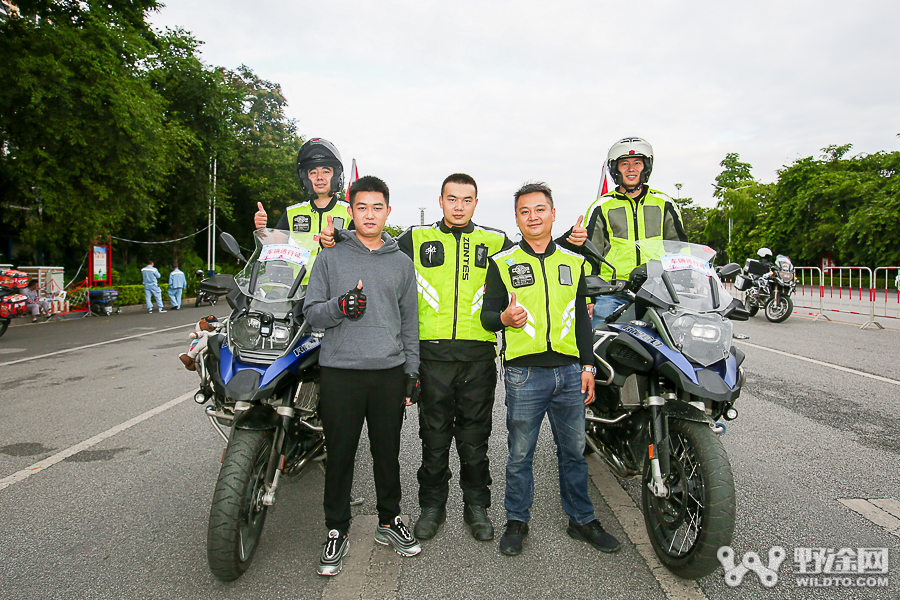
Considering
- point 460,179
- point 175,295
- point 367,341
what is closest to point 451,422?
point 367,341

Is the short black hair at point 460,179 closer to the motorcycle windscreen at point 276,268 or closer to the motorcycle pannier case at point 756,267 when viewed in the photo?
the motorcycle windscreen at point 276,268

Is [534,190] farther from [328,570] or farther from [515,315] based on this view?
[328,570]

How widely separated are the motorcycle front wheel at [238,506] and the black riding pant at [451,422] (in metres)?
0.91

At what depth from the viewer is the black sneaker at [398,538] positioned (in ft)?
10.0

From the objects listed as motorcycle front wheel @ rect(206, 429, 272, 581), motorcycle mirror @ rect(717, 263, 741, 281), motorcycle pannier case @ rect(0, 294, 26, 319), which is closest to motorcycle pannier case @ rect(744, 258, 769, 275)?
motorcycle mirror @ rect(717, 263, 741, 281)

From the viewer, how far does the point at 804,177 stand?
39812mm

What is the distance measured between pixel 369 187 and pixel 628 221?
1895 millimetres

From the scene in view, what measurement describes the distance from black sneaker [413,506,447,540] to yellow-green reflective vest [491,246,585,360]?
101 cm

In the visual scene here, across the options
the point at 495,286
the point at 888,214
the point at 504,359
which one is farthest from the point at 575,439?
the point at 888,214

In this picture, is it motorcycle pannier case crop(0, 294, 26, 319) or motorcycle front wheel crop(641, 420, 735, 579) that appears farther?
motorcycle pannier case crop(0, 294, 26, 319)

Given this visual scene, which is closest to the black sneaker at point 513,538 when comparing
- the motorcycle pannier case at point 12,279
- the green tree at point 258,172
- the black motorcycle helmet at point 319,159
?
the black motorcycle helmet at point 319,159

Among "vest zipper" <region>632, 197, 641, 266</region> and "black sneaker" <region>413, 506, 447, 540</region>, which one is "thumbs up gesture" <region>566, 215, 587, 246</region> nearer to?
"vest zipper" <region>632, 197, 641, 266</region>

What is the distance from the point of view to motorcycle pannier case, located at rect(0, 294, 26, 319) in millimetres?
12038

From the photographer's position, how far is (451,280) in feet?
11.4
